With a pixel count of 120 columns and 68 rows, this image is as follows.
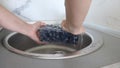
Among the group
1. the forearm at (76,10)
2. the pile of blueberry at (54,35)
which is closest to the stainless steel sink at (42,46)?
the pile of blueberry at (54,35)

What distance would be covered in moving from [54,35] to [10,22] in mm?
181

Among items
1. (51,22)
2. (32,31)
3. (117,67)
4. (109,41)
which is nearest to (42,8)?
(51,22)

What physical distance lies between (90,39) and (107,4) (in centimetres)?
17

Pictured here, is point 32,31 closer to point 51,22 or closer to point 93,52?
point 51,22

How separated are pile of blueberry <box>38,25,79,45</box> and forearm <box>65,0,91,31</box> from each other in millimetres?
Answer: 295

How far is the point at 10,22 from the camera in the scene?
0.85 metres

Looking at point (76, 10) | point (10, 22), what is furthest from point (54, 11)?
point (76, 10)

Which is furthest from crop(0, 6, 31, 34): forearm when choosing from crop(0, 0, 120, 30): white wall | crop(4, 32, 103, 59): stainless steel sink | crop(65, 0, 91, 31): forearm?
crop(65, 0, 91, 31): forearm

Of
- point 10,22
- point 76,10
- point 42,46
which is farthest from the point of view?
point 42,46

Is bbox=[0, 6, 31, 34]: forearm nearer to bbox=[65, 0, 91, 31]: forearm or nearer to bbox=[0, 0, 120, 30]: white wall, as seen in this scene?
bbox=[0, 0, 120, 30]: white wall

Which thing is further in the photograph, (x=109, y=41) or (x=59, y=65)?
(x=109, y=41)

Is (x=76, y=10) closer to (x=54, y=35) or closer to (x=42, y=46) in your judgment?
(x=54, y=35)

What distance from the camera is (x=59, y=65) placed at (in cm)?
66

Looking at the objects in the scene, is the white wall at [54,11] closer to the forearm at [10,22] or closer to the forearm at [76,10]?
the forearm at [10,22]
